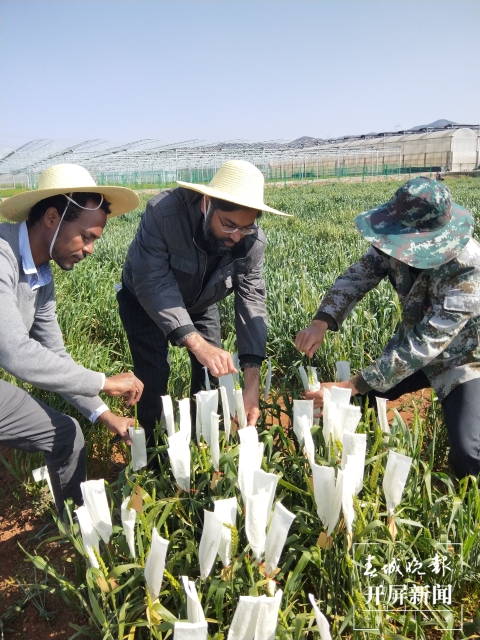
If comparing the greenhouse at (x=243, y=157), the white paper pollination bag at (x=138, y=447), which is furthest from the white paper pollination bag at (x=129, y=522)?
the greenhouse at (x=243, y=157)

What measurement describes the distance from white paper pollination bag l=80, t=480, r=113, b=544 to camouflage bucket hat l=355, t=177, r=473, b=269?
1.11 metres

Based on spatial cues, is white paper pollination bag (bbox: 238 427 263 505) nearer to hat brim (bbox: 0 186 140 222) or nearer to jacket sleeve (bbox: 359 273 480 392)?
jacket sleeve (bbox: 359 273 480 392)

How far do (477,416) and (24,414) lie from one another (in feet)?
5.18

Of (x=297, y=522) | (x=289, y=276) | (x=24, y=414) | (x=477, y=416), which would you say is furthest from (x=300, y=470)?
(x=289, y=276)

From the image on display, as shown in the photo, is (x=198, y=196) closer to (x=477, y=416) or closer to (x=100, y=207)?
(x=100, y=207)

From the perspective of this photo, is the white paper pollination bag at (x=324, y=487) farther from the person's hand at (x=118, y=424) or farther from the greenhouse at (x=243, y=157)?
the greenhouse at (x=243, y=157)

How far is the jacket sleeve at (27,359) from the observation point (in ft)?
5.08

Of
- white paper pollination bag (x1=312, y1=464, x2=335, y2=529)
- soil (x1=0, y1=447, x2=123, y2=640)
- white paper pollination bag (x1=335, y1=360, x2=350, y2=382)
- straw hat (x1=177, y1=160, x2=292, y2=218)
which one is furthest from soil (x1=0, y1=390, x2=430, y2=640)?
straw hat (x1=177, y1=160, x2=292, y2=218)

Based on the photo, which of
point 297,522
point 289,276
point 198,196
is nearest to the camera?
point 297,522

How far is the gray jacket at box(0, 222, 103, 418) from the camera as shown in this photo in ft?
5.08

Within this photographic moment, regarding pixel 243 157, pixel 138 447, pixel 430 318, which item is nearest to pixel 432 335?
pixel 430 318

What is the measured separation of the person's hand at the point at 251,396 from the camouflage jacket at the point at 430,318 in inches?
15.1

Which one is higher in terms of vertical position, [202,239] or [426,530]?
[202,239]

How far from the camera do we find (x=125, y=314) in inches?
96.7
